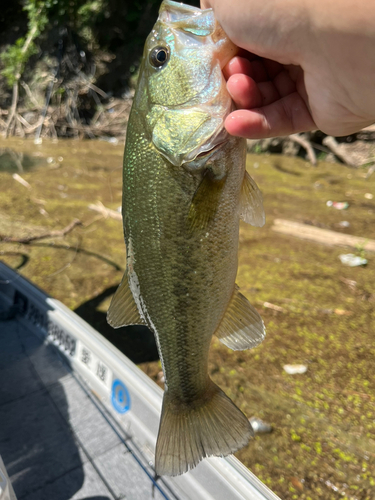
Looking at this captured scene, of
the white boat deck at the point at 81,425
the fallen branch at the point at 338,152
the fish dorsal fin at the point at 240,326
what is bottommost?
the fallen branch at the point at 338,152

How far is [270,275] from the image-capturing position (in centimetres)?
457

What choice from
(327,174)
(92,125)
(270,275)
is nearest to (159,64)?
(270,275)

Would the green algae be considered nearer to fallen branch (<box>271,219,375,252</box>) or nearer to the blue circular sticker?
fallen branch (<box>271,219,375,252</box>)

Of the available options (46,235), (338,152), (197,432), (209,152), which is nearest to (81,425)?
(197,432)

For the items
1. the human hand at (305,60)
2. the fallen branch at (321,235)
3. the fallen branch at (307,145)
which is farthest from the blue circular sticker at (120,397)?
A: the fallen branch at (307,145)

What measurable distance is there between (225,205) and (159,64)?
1.96 ft

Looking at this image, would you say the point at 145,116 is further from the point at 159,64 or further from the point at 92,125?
the point at 92,125

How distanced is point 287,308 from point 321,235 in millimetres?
1918

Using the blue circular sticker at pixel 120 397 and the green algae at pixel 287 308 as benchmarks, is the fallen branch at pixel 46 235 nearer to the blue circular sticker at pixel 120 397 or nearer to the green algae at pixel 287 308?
the green algae at pixel 287 308

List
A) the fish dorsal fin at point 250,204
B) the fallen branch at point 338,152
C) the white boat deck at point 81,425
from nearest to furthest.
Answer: the fish dorsal fin at point 250,204
the white boat deck at point 81,425
the fallen branch at point 338,152

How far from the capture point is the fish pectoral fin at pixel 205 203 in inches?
52.7

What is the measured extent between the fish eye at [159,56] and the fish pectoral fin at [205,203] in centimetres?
47

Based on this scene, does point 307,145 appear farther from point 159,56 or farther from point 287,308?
point 159,56

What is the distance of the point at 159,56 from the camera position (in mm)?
1416
